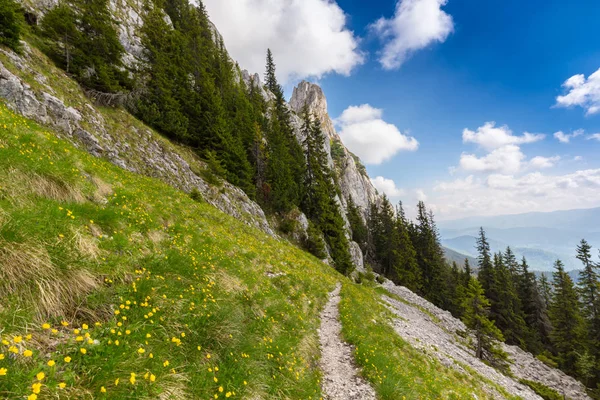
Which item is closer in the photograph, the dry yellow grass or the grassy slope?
the grassy slope

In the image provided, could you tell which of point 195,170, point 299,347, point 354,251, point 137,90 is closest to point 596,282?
point 354,251

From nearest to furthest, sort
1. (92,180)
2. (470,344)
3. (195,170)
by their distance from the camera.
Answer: (92,180) → (195,170) → (470,344)

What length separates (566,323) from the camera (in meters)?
47.0

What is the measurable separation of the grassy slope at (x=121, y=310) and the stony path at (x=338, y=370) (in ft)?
1.52

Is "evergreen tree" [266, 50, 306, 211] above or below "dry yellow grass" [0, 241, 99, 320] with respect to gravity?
above

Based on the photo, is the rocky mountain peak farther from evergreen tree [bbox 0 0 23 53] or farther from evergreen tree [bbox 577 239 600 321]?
evergreen tree [bbox 0 0 23 53]

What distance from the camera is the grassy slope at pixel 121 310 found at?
344 centimetres

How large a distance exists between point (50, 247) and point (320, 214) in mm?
46184

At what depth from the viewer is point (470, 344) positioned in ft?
115

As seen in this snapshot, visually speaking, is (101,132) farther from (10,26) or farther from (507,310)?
(507,310)

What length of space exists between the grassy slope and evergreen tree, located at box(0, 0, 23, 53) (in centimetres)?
1604

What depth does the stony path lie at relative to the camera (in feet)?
26.7

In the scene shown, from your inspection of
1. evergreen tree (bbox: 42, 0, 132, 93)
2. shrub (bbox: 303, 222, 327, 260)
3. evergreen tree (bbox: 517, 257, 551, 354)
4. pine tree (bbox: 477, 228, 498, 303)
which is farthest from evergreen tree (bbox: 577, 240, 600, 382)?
evergreen tree (bbox: 42, 0, 132, 93)

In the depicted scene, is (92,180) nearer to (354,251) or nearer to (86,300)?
(86,300)
